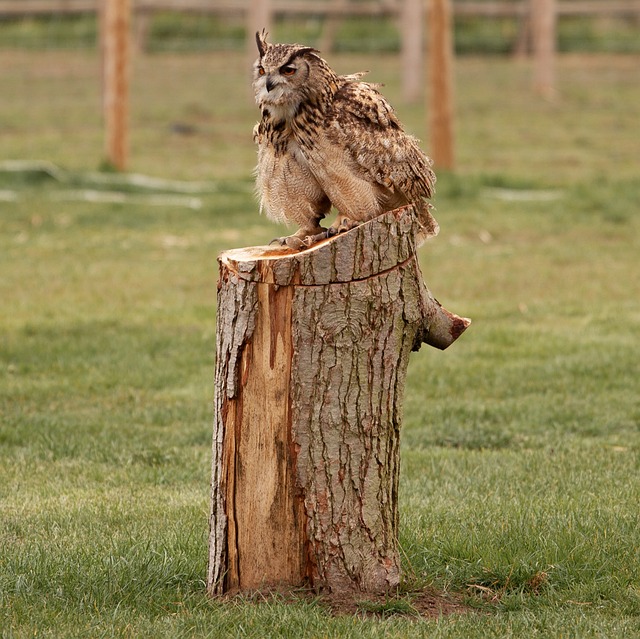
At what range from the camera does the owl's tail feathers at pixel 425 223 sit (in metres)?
5.02

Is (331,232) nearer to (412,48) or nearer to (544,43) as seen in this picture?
(412,48)

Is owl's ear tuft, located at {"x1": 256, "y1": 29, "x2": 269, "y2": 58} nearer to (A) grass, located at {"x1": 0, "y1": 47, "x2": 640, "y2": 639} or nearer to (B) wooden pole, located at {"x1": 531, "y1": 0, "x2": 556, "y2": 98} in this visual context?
(A) grass, located at {"x1": 0, "y1": 47, "x2": 640, "y2": 639}

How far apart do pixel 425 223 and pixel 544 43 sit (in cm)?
1811

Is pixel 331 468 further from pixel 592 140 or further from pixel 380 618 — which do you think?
pixel 592 140

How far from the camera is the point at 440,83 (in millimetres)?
14031

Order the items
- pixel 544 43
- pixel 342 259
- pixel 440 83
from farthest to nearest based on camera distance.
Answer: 1. pixel 544 43
2. pixel 440 83
3. pixel 342 259

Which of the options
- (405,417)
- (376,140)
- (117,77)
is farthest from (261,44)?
(117,77)

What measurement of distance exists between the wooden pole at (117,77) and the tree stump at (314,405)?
10.7 metres

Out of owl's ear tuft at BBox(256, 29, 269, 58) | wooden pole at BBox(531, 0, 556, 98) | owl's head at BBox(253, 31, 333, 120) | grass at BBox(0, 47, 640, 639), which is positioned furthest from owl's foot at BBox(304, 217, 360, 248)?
wooden pole at BBox(531, 0, 556, 98)

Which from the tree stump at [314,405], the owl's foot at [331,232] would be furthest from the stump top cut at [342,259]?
the owl's foot at [331,232]

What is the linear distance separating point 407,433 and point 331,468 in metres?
2.61

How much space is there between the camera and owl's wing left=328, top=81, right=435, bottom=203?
466 cm

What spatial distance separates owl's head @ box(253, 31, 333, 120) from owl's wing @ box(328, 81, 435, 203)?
143mm

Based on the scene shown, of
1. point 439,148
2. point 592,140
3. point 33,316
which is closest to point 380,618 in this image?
point 33,316
